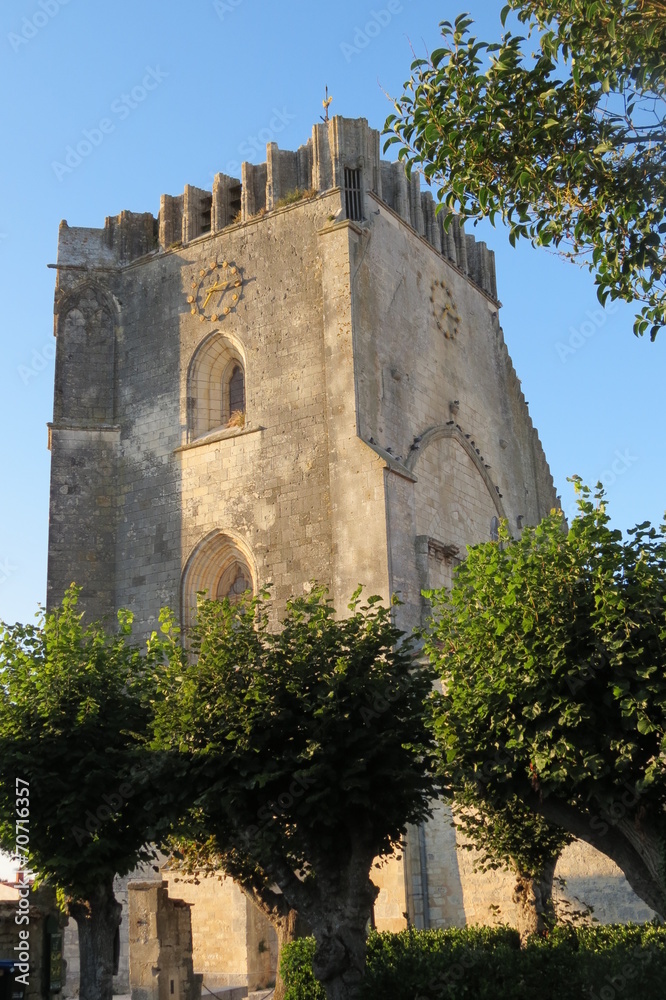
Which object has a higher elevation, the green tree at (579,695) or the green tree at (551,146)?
the green tree at (551,146)

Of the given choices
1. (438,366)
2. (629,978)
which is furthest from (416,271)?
(629,978)

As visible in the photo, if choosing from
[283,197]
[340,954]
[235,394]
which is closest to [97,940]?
[340,954]

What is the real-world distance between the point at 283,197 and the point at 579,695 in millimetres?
14719

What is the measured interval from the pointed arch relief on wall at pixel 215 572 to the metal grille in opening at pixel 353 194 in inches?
265

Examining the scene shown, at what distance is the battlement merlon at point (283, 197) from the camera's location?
74.6 feet

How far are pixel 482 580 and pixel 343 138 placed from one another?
12941 mm

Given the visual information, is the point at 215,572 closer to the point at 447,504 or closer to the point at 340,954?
the point at 447,504

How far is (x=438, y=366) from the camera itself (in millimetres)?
23922

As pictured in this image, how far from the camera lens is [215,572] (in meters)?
22.5

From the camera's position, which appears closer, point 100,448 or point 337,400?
point 337,400

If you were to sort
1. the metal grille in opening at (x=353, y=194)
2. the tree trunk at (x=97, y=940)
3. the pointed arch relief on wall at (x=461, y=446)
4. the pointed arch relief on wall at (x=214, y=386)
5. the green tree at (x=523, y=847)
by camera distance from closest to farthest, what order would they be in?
the green tree at (x=523, y=847) → the tree trunk at (x=97, y=940) → the pointed arch relief on wall at (x=461, y=446) → the metal grille in opening at (x=353, y=194) → the pointed arch relief on wall at (x=214, y=386)

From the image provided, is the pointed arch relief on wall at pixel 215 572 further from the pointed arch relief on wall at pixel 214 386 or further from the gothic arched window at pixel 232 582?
the pointed arch relief on wall at pixel 214 386

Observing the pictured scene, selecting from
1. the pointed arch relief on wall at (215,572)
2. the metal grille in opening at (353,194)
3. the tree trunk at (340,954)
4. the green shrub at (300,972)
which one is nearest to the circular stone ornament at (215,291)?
the metal grille in opening at (353,194)

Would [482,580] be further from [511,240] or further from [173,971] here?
[173,971]
